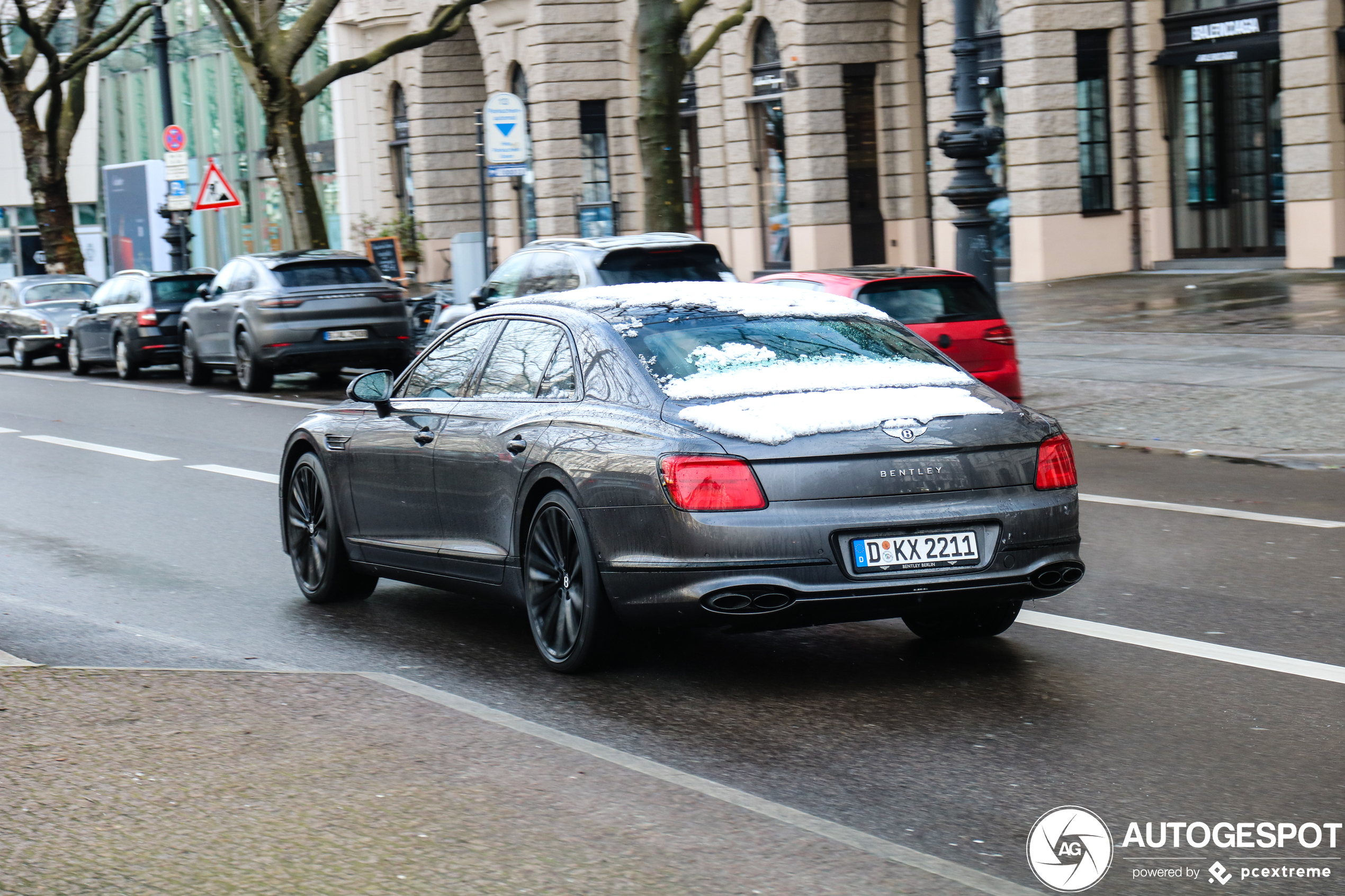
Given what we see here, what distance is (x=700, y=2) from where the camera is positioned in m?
21.0

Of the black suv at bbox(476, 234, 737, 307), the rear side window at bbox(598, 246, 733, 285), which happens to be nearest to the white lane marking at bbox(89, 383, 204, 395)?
the black suv at bbox(476, 234, 737, 307)

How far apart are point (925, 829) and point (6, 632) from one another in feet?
15.0

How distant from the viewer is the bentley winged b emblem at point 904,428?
20.2 feet

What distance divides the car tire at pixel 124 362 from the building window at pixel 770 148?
13.1m

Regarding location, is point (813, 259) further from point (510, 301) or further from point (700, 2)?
point (510, 301)

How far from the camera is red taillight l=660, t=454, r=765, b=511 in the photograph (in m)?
6.03

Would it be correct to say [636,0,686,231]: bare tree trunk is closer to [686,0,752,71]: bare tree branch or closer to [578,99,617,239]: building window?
[686,0,752,71]: bare tree branch

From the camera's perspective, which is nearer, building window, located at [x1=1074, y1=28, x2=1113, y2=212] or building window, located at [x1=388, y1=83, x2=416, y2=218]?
building window, located at [x1=1074, y1=28, x2=1113, y2=212]

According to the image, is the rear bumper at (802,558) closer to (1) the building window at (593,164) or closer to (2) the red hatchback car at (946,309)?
(2) the red hatchback car at (946,309)

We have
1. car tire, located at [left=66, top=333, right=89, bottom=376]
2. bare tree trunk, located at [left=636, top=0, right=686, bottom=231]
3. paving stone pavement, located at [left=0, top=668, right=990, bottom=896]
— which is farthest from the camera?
car tire, located at [left=66, top=333, right=89, bottom=376]

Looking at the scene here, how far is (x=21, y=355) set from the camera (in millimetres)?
30500

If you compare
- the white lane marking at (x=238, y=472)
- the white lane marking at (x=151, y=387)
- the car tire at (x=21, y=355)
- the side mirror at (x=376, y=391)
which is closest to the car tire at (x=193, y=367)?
the white lane marking at (x=151, y=387)

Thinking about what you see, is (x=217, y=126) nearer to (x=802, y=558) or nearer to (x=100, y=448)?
(x=100, y=448)

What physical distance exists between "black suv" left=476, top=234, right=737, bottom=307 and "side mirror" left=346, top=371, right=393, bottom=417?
7.42m
